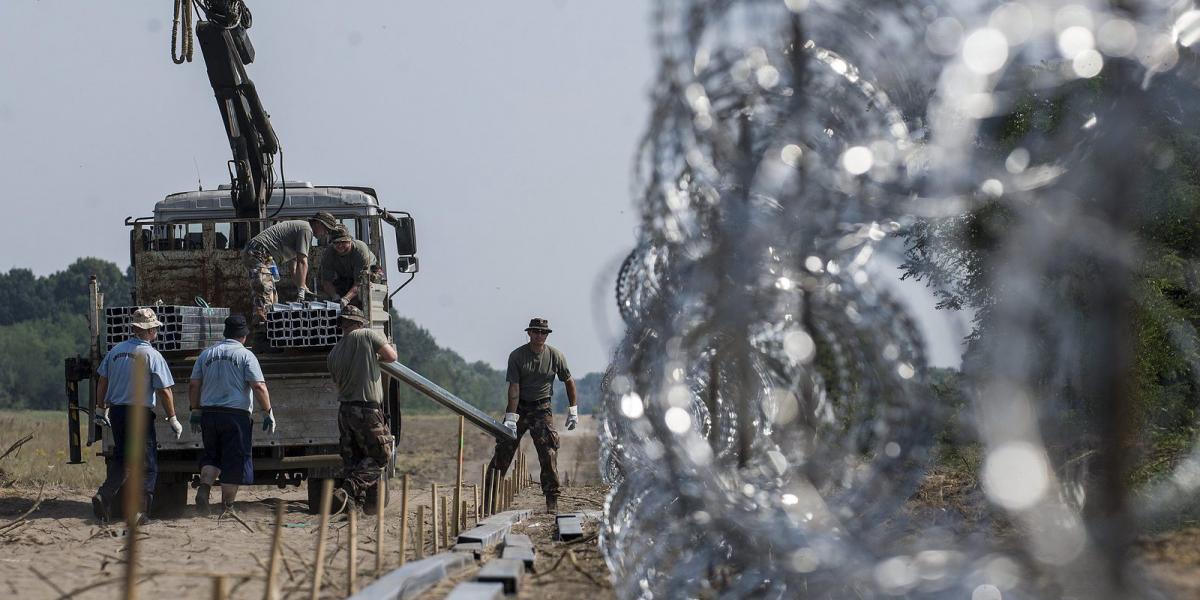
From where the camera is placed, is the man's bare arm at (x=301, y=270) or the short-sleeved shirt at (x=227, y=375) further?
the man's bare arm at (x=301, y=270)

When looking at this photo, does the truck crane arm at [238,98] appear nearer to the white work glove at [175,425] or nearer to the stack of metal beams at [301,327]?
the stack of metal beams at [301,327]

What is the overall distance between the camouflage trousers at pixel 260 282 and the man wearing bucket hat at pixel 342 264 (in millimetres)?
504

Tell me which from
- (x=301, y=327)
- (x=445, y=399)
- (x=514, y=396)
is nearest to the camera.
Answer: (x=301, y=327)

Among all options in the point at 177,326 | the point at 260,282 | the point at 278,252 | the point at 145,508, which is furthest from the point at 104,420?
the point at 278,252

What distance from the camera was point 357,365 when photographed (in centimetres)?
1097

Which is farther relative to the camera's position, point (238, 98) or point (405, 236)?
point (238, 98)

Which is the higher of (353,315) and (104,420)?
(353,315)

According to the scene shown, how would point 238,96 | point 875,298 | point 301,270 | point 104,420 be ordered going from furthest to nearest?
point 238,96 < point 301,270 < point 104,420 < point 875,298

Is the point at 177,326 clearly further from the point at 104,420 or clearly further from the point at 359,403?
the point at 359,403

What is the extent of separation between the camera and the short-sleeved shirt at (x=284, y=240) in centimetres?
1259

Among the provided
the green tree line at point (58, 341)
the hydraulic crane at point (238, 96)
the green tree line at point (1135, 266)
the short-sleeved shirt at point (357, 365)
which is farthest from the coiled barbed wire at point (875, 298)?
the green tree line at point (58, 341)

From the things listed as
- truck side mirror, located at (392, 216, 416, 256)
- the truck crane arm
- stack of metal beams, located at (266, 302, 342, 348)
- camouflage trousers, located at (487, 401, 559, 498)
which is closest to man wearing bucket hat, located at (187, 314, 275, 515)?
stack of metal beams, located at (266, 302, 342, 348)

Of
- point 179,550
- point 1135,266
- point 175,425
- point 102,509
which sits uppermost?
point 1135,266

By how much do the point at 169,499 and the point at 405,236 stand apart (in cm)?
368
